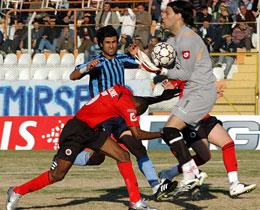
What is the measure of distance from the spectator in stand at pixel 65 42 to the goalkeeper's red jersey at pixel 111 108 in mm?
12007

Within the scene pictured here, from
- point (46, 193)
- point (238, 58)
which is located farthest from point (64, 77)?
point (46, 193)

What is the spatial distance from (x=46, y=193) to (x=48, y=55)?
35.5 feet

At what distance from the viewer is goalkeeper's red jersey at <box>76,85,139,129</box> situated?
643 cm

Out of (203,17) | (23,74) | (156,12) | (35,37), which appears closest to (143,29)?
(203,17)

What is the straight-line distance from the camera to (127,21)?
Answer: 18.9m

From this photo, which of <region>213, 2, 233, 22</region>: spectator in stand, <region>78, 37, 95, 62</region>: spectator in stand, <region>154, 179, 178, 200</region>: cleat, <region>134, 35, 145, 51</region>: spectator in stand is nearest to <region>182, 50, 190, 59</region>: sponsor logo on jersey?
<region>154, 179, 178, 200</region>: cleat

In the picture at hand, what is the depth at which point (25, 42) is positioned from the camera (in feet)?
61.0

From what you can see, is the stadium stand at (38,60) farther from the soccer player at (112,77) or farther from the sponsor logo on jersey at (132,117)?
the sponsor logo on jersey at (132,117)

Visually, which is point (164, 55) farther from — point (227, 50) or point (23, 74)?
point (23, 74)

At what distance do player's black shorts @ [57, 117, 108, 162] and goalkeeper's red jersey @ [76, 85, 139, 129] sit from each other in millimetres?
83

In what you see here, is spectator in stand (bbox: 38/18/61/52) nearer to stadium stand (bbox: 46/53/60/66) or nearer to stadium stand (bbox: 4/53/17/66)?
stadium stand (bbox: 46/53/60/66)

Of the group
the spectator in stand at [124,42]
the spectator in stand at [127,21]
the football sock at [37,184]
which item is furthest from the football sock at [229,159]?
the spectator in stand at [127,21]

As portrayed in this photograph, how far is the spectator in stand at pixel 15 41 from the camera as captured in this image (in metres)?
18.4

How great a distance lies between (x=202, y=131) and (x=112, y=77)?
147 cm
